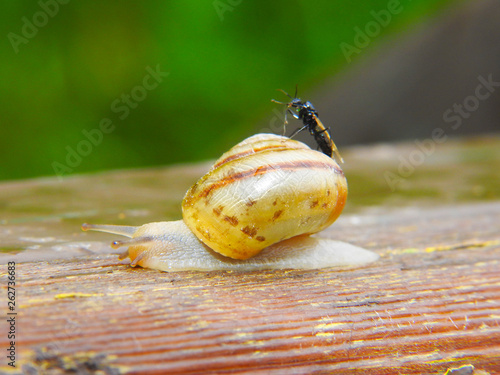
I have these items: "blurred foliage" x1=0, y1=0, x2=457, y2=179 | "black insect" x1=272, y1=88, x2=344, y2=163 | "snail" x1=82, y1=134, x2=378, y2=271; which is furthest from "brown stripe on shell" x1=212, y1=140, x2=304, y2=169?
"blurred foliage" x1=0, y1=0, x2=457, y2=179

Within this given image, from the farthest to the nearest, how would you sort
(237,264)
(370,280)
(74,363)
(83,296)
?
1. (237,264)
2. (370,280)
3. (83,296)
4. (74,363)

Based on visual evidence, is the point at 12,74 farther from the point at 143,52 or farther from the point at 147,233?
the point at 147,233

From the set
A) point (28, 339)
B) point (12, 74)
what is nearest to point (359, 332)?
point (28, 339)

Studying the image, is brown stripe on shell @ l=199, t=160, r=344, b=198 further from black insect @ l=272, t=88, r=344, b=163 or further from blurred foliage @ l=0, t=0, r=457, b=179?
blurred foliage @ l=0, t=0, r=457, b=179

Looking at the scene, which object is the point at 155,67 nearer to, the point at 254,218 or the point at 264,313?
the point at 254,218

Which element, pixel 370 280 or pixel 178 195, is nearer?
pixel 370 280
